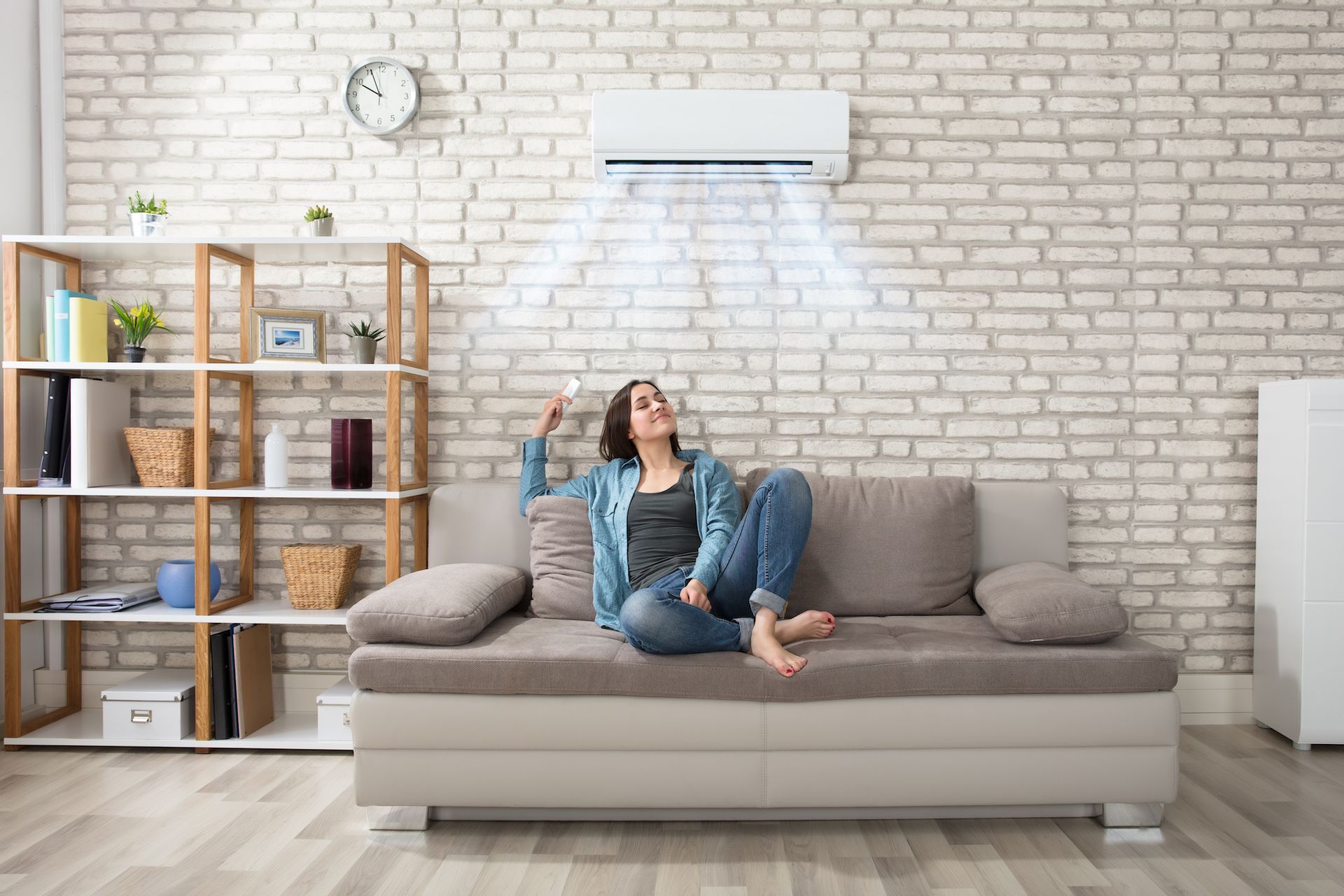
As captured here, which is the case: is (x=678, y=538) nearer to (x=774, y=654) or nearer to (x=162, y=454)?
(x=774, y=654)

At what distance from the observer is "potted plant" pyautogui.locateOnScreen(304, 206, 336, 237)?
2.84 m

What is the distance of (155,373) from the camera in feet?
10.3

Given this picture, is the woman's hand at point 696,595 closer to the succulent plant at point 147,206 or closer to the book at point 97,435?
the book at point 97,435

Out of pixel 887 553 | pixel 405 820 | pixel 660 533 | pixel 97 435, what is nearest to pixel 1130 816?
pixel 887 553

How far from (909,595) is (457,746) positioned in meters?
1.40

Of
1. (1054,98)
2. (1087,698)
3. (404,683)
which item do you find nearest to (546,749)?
(404,683)

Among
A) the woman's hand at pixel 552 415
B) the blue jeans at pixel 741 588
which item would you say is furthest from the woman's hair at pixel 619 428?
the blue jeans at pixel 741 588

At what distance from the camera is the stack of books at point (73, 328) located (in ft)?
9.25

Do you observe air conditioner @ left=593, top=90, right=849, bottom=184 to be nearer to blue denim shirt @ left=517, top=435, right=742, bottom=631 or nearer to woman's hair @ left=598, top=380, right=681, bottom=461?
woman's hair @ left=598, top=380, right=681, bottom=461

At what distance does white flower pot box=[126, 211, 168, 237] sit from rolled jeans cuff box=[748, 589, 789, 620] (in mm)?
2251

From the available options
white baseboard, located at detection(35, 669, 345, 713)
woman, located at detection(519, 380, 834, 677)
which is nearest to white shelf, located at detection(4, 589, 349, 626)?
white baseboard, located at detection(35, 669, 345, 713)

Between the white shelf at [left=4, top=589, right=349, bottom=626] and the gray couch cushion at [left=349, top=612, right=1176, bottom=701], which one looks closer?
the gray couch cushion at [left=349, top=612, right=1176, bottom=701]

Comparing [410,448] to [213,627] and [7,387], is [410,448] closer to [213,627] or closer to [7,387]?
[213,627]

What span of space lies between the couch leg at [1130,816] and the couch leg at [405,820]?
1730mm
